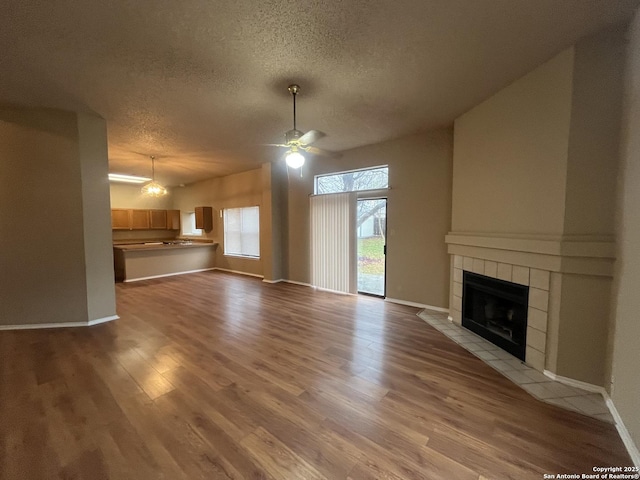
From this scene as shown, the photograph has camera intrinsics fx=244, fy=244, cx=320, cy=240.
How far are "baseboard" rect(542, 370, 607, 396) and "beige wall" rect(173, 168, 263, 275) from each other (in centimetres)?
580

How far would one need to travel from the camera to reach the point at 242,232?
7.14 meters

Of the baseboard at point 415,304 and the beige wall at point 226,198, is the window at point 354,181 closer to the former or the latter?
the beige wall at point 226,198

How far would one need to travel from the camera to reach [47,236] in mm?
3246

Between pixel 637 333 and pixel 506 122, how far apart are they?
2.17 meters

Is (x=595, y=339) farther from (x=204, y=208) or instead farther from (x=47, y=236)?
(x=204, y=208)

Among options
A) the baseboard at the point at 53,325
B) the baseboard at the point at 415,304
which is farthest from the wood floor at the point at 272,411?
the baseboard at the point at 415,304

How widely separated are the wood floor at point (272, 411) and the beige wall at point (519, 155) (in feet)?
5.13

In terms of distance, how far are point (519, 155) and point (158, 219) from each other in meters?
9.99

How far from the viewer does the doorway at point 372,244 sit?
4648mm

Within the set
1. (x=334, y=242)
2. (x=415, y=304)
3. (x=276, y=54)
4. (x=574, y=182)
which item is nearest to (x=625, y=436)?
(x=574, y=182)

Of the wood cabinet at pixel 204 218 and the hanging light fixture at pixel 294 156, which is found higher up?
the hanging light fixture at pixel 294 156

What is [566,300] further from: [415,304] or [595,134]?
[415,304]

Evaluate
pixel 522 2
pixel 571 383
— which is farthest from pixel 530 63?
pixel 571 383

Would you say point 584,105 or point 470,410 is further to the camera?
point 584,105
